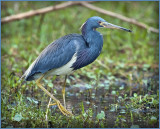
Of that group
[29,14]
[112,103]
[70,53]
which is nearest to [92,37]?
[70,53]

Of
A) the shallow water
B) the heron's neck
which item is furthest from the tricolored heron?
the shallow water

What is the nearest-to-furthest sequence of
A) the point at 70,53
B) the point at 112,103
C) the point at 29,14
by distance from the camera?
the point at 70,53 → the point at 112,103 → the point at 29,14

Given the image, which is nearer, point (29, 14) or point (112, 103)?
point (112, 103)

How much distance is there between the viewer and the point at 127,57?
825cm

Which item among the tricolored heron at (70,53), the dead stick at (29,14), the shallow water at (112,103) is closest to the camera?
the shallow water at (112,103)

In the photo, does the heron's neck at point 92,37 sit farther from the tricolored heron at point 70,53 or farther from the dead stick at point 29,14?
the dead stick at point 29,14

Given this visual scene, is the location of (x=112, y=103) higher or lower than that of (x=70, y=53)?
lower

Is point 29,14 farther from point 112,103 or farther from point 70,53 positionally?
point 112,103

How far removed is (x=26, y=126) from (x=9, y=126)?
210 millimetres

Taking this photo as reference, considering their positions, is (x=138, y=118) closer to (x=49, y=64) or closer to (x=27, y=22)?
(x=49, y=64)

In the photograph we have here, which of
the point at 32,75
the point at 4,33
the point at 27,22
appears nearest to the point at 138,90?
the point at 32,75

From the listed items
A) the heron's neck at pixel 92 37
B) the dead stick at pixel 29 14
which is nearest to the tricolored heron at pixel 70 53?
the heron's neck at pixel 92 37

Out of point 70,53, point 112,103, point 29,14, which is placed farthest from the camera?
point 29,14

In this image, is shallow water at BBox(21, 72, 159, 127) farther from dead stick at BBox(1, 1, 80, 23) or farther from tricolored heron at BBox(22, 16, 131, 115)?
dead stick at BBox(1, 1, 80, 23)
